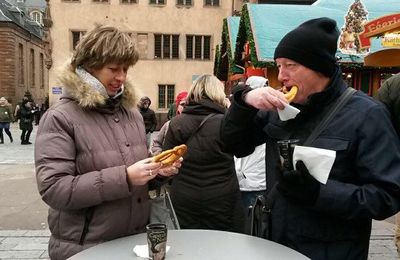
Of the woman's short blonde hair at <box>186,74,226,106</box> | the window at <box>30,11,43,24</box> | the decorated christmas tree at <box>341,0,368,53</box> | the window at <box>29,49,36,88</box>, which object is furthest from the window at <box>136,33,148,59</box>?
the window at <box>30,11,43,24</box>

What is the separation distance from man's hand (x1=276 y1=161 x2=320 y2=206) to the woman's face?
1.03 metres

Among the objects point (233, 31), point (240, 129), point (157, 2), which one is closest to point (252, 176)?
point (240, 129)

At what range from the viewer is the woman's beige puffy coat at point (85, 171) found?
2057mm

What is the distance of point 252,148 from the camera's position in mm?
2463

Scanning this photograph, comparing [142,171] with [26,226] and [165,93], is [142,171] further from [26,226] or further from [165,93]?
[165,93]

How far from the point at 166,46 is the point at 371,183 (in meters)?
28.0

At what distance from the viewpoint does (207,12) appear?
2922 cm

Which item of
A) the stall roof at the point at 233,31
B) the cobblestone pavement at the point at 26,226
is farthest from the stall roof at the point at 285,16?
the cobblestone pavement at the point at 26,226

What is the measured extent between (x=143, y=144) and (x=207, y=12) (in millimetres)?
27909

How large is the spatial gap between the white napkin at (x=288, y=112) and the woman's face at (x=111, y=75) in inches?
35.3

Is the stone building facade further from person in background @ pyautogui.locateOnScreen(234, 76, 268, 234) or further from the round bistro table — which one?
the round bistro table

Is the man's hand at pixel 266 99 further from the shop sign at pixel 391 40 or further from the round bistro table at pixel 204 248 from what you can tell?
the shop sign at pixel 391 40

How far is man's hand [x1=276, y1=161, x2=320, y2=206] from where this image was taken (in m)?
1.85

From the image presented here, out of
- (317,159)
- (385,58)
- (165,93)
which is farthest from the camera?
(165,93)
